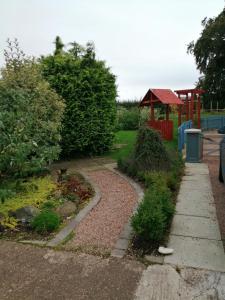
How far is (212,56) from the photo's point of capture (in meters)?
32.4

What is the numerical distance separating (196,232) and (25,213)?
2412 mm

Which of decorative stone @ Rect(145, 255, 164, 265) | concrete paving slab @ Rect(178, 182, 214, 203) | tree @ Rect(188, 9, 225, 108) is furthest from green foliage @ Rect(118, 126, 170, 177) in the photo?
tree @ Rect(188, 9, 225, 108)

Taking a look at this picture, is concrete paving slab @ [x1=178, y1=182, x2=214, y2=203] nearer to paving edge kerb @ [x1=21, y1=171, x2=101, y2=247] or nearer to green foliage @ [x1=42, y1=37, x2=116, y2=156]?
paving edge kerb @ [x1=21, y1=171, x2=101, y2=247]

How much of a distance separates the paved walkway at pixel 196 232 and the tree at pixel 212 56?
89.3 ft

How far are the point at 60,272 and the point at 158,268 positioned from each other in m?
1.02

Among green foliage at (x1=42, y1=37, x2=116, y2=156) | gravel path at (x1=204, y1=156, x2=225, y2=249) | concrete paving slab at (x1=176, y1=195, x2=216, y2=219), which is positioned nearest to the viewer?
gravel path at (x1=204, y1=156, x2=225, y2=249)

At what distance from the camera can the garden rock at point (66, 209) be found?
16.5ft

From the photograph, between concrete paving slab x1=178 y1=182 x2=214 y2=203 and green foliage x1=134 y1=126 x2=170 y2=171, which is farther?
green foliage x1=134 y1=126 x2=170 y2=171

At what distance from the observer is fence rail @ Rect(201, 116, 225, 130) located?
2160 centimetres

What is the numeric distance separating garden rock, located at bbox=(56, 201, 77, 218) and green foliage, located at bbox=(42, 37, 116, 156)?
4.37 m

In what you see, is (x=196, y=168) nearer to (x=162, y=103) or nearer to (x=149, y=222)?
(x=149, y=222)

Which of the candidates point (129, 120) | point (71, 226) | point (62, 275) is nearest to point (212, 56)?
point (129, 120)

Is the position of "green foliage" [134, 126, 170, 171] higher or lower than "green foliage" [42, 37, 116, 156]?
lower

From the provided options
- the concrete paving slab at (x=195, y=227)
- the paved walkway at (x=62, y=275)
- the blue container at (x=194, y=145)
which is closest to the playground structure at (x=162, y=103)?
the blue container at (x=194, y=145)
